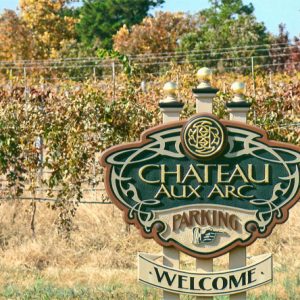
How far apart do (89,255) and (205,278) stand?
14.7ft

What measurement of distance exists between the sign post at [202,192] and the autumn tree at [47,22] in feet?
105

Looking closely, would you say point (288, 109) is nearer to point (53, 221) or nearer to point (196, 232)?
point (53, 221)

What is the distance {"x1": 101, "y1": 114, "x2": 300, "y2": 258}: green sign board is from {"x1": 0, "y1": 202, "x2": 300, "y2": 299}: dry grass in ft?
6.75

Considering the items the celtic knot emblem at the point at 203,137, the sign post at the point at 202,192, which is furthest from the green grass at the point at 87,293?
the celtic knot emblem at the point at 203,137

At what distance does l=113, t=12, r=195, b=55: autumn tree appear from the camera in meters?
38.2

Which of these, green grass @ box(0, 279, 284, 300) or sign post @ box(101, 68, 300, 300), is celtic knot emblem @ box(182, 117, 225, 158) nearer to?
sign post @ box(101, 68, 300, 300)

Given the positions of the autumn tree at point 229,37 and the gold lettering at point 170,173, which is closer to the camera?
the gold lettering at point 170,173

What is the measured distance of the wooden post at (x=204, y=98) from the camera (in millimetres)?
6840

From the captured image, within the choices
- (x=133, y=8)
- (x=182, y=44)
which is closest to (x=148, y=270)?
(x=182, y=44)

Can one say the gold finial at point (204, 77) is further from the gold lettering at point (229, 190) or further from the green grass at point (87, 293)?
the green grass at point (87, 293)

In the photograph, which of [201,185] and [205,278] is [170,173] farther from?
[205,278]

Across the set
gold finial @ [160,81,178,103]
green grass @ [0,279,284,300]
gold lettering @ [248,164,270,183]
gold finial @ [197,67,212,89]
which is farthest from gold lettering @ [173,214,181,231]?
green grass @ [0,279,284,300]

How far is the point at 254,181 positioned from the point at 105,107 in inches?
232

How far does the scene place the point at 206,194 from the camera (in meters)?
6.79
